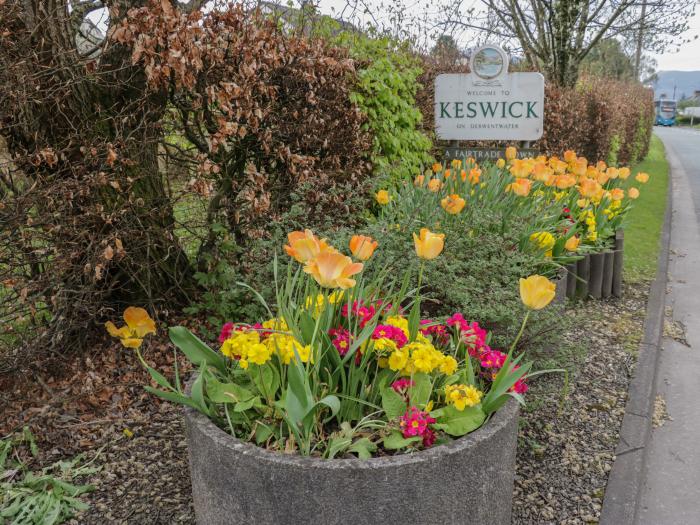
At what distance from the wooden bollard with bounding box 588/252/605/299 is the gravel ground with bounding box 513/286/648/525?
82 cm

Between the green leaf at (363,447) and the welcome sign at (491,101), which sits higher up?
the welcome sign at (491,101)

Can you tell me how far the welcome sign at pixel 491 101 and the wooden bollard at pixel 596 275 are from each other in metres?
2.14

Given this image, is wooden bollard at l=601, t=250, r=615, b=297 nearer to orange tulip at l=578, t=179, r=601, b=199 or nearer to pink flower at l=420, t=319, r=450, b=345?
orange tulip at l=578, t=179, r=601, b=199

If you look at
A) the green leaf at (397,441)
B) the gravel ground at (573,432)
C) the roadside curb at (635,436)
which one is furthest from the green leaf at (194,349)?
the roadside curb at (635,436)

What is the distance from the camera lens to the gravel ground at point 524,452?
93.7 inches

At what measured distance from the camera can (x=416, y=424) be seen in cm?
188

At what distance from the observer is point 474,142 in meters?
7.98

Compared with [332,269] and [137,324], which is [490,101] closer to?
[137,324]

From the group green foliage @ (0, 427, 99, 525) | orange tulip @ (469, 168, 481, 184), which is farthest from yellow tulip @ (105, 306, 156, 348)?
orange tulip @ (469, 168, 481, 184)

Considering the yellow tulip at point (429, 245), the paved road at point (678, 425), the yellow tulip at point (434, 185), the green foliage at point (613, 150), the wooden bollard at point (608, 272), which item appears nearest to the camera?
the yellow tulip at point (429, 245)

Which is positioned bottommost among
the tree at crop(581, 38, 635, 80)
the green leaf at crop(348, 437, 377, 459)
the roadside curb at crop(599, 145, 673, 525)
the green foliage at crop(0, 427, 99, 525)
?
the roadside curb at crop(599, 145, 673, 525)

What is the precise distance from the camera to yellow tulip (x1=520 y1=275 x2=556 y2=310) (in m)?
2.04

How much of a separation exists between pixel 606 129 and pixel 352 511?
11.3m

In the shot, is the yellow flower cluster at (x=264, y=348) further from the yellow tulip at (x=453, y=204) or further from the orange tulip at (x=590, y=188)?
the orange tulip at (x=590, y=188)
